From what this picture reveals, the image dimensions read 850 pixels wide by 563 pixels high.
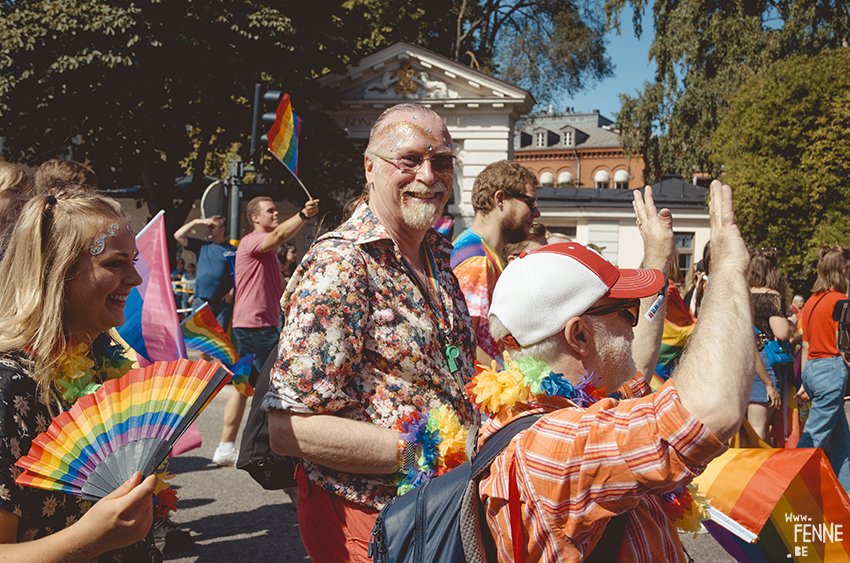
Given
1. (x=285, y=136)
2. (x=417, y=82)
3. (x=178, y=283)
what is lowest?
(x=178, y=283)

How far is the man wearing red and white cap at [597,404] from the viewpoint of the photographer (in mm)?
1247

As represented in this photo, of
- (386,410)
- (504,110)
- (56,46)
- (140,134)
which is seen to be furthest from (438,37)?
(386,410)

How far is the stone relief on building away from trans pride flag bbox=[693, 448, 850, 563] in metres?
21.1

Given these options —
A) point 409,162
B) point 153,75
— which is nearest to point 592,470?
point 409,162

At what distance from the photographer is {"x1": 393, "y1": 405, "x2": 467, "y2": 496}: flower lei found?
1.82 meters

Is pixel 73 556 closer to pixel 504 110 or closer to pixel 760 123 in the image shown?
pixel 760 123

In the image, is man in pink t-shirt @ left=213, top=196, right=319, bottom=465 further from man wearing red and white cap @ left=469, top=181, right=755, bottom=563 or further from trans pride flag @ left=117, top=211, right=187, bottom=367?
man wearing red and white cap @ left=469, top=181, right=755, bottom=563

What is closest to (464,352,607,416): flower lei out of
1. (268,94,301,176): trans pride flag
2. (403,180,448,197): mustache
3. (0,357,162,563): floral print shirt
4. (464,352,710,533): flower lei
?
(464,352,710,533): flower lei

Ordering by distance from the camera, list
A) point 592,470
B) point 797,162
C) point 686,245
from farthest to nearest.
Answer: point 686,245, point 797,162, point 592,470

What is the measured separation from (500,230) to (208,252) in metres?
3.67

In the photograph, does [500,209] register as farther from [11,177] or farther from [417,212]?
[11,177]

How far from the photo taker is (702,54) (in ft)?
75.0

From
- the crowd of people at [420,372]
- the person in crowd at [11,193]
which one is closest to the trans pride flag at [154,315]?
the person in crowd at [11,193]

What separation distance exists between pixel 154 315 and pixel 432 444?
6.90 feet
